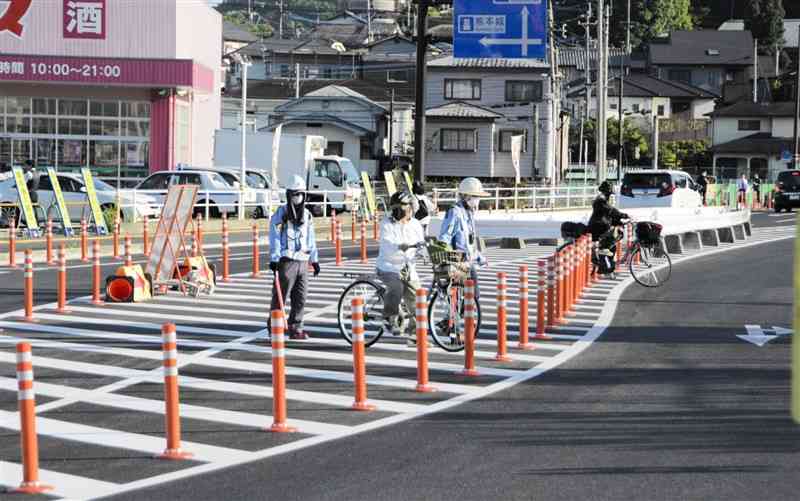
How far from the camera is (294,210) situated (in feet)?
49.9

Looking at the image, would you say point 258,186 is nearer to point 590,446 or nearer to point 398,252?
point 398,252

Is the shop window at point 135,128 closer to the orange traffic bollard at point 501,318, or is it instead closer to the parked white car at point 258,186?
the parked white car at point 258,186

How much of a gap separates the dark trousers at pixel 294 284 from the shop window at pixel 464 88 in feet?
196

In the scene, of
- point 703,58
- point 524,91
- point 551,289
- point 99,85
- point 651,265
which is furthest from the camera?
point 703,58

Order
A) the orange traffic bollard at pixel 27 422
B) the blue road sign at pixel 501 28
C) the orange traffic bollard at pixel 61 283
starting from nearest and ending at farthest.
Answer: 1. the orange traffic bollard at pixel 27 422
2. the orange traffic bollard at pixel 61 283
3. the blue road sign at pixel 501 28

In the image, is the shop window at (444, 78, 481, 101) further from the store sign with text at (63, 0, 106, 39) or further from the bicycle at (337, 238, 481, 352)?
the bicycle at (337, 238, 481, 352)

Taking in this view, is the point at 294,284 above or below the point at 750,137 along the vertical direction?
below

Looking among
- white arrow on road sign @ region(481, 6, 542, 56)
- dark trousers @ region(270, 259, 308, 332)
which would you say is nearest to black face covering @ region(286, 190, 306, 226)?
dark trousers @ region(270, 259, 308, 332)

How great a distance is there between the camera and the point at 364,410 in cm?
1109

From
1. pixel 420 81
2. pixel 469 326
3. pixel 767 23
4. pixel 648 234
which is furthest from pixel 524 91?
pixel 469 326

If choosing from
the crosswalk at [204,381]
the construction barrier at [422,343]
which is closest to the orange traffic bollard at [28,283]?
the crosswalk at [204,381]

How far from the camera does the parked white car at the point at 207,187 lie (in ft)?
129

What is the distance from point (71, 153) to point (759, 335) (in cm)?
3596

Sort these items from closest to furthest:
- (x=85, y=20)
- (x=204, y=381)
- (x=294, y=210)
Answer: (x=204, y=381) < (x=294, y=210) < (x=85, y=20)
